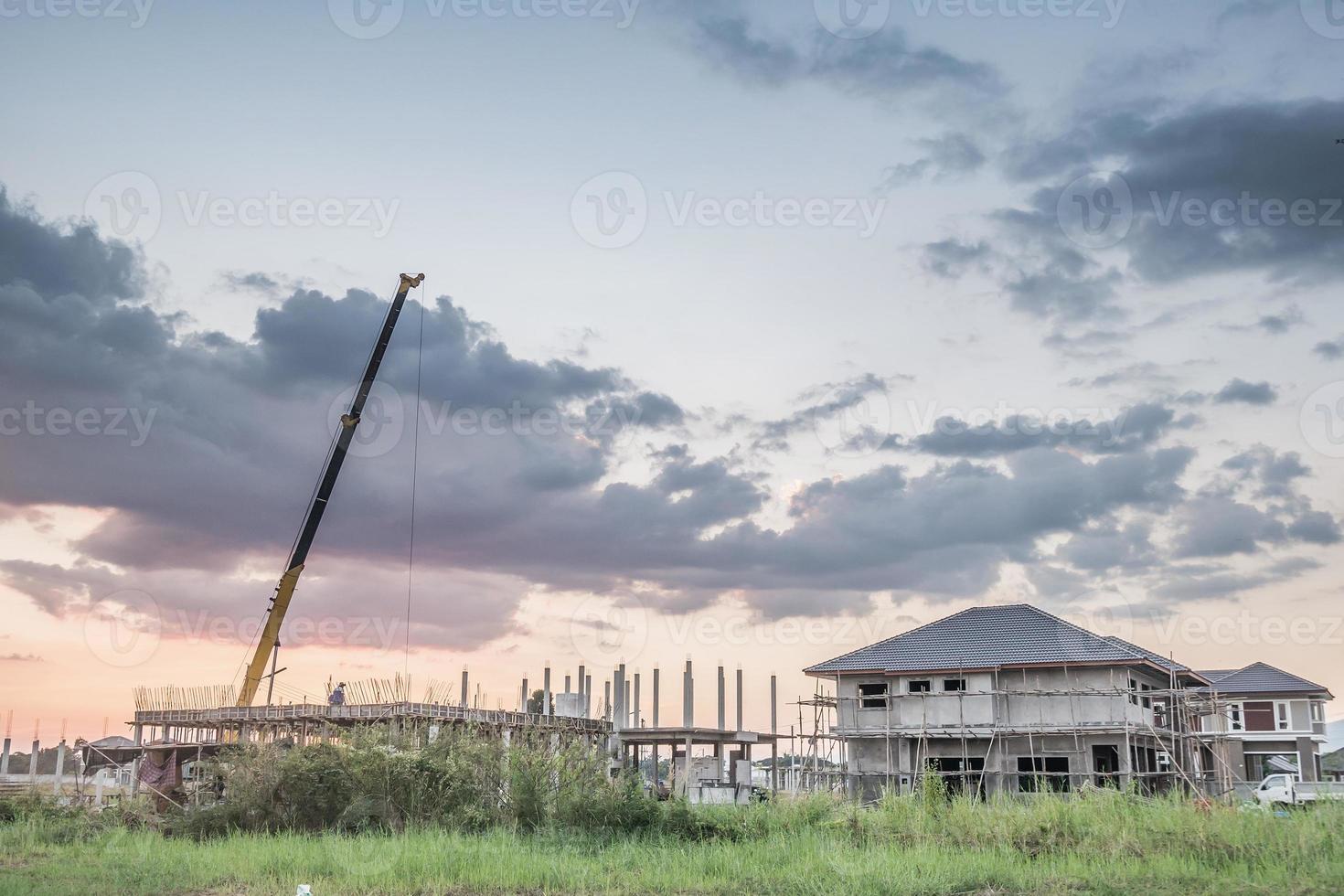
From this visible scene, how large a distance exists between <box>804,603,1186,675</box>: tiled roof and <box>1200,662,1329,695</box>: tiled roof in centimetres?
2007

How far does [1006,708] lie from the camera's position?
42.2m

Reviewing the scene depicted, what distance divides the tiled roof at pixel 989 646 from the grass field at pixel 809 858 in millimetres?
20499

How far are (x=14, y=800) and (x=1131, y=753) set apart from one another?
3595 cm

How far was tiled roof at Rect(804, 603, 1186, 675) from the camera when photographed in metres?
41.7

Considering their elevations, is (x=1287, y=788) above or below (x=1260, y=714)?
below

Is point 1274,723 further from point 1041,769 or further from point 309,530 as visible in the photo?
point 309,530

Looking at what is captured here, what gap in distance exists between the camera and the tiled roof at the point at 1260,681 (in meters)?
61.3

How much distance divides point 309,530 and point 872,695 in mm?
22464

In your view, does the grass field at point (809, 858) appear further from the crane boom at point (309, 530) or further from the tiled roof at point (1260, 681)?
the tiled roof at point (1260, 681)

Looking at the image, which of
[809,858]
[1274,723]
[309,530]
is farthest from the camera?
[1274,723]

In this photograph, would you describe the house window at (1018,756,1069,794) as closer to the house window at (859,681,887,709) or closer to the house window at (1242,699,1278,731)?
the house window at (859,681,887,709)

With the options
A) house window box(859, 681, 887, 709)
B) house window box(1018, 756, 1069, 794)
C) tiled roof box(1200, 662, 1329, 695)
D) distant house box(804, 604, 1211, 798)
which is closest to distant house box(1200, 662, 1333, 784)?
tiled roof box(1200, 662, 1329, 695)

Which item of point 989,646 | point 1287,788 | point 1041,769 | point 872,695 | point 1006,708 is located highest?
point 989,646

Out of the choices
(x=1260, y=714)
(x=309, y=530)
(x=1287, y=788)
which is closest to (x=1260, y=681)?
(x=1260, y=714)
